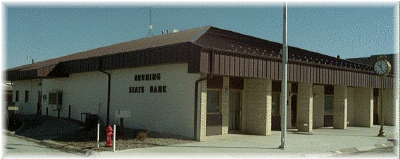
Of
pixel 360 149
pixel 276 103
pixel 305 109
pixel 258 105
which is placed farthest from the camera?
pixel 276 103

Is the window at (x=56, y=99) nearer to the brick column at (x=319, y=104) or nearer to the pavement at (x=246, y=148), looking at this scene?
the pavement at (x=246, y=148)

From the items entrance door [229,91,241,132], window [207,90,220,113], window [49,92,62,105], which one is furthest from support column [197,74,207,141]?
window [49,92,62,105]

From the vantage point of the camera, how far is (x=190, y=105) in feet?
49.6

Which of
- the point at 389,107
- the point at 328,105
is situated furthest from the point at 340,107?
the point at 389,107

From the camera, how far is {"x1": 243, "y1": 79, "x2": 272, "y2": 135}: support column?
56.9ft

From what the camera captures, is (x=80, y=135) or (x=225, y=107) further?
(x=225, y=107)

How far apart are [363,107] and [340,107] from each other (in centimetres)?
347

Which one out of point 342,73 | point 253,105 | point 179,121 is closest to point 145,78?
point 179,121

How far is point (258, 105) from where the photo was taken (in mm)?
17625

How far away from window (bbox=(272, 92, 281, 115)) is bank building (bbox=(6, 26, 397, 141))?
5cm

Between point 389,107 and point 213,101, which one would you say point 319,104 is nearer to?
point 389,107

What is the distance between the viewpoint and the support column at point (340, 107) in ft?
73.9

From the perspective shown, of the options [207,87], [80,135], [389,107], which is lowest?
[80,135]

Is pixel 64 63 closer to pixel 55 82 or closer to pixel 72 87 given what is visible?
pixel 72 87
